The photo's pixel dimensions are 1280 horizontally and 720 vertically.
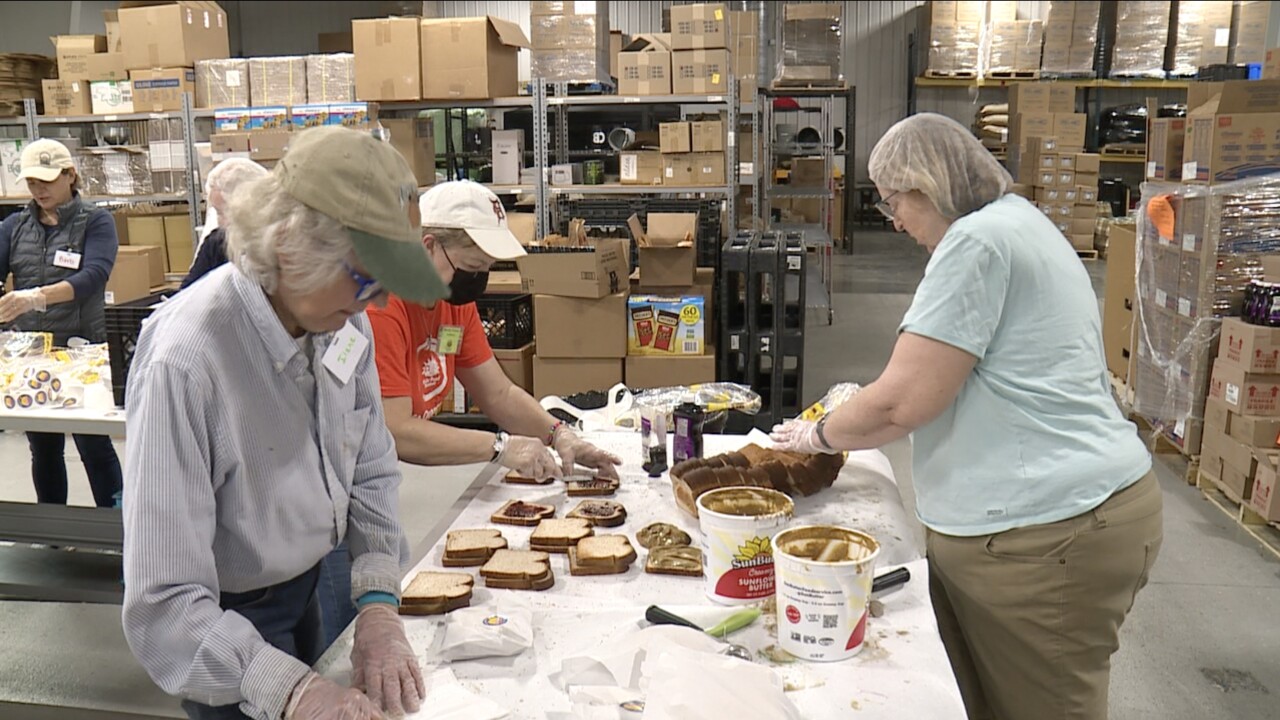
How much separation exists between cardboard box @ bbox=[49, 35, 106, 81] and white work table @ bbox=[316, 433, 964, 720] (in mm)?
6408

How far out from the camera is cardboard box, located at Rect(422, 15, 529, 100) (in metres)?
5.67

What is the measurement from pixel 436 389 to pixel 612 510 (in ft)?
1.98

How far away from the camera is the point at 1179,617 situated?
3418 mm

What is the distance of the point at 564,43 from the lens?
6281 millimetres

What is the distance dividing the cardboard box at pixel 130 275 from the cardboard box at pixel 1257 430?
18.8ft

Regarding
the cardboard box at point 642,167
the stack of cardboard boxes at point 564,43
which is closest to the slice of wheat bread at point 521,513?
the cardboard box at point 642,167

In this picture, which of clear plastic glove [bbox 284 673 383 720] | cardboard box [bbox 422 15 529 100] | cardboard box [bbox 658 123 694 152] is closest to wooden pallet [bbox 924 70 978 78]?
cardboard box [bbox 658 123 694 152]

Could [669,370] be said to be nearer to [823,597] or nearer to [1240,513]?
[1240,513]

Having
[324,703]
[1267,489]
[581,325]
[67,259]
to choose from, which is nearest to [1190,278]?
[1267,489]

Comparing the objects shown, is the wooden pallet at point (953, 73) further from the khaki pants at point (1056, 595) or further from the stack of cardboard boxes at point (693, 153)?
the khaki pants at point (1056, 595)

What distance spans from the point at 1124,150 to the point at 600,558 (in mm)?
12423

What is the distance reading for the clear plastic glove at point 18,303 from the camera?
3.81 meters

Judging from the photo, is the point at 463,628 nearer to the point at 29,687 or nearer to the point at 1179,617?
the point at 29,687

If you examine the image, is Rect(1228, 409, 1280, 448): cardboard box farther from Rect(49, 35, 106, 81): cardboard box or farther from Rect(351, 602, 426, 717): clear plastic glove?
Rect(49, 35, 106, 81): cardboard box
